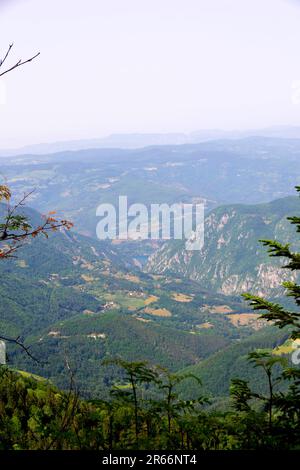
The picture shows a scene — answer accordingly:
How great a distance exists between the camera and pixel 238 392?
14.4 meters

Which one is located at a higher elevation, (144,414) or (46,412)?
(144,414)

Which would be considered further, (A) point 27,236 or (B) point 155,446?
(B) point 155,446

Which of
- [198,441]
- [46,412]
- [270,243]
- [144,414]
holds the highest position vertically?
[270,243]

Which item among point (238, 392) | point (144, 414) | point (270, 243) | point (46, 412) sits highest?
point (270, 243)

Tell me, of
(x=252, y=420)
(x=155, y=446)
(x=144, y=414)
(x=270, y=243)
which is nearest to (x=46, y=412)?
(x=144, y=414)

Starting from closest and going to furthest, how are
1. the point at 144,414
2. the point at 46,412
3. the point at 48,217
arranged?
the point at 48,217, the point at 144,414, the point at 46,412
